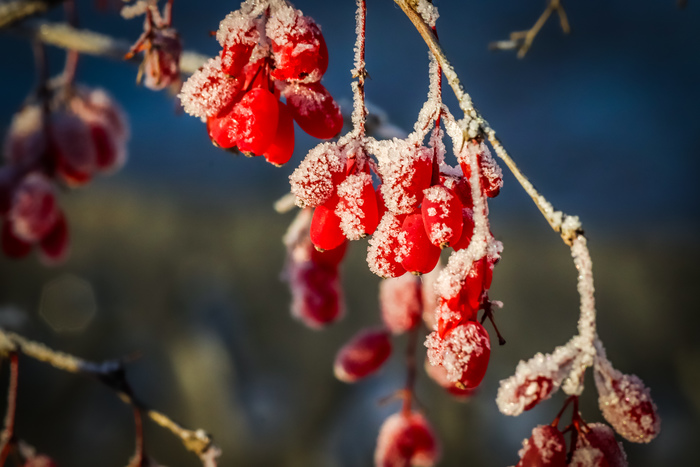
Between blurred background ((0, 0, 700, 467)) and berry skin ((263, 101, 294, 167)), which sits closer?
berry skin ((263, 101, 294, 167))

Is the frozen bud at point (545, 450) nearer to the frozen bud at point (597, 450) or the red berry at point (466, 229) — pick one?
the frozen bud at point (597, 450)

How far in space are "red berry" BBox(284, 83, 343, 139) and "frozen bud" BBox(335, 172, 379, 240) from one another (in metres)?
0.05

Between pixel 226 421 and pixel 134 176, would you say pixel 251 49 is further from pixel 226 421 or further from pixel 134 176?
pixel 134 176

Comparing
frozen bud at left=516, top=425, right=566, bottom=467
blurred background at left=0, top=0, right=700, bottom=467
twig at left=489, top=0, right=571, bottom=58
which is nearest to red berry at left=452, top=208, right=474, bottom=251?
frozen bud at left=516, top=425, right=566, bottom=467

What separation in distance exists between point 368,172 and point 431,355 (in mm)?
120

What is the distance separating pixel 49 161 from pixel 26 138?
0.19ft

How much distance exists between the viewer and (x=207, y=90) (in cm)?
32

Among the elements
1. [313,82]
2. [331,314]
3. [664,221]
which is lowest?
[664,221]

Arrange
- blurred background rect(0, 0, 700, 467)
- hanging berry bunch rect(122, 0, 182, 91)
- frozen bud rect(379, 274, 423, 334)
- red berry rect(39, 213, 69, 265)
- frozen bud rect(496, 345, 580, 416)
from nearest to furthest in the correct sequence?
frozen bud rect(496, 345, 580, 416) → hanging berry bunch rect(122, 0, 182, 91) → frozen bud rect(379, 274, 423, 334) → red berry rect(39, 213, 69, 265) → blurred background rect(0, 0, 700, 467)

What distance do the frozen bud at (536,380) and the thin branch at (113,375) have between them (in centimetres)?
31

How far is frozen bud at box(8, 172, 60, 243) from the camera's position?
2.31ft

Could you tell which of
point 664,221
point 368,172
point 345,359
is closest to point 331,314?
point 345,359

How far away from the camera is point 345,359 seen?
0.66 meters

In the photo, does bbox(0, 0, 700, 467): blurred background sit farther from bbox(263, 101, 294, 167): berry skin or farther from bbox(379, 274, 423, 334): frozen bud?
bbox(263, 101, 294, 167): berry skin
